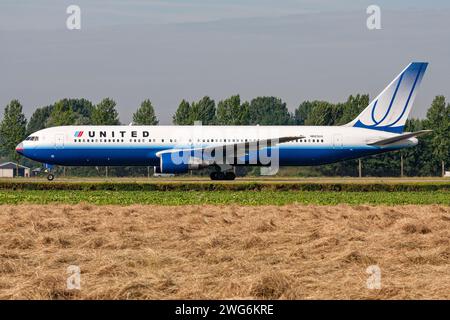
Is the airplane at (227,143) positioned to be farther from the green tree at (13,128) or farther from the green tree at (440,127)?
the green tree at (13,128)

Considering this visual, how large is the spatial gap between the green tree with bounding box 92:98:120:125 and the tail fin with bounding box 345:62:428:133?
50.4 metres

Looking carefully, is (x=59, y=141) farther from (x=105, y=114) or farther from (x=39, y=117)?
(x=39, y=117)

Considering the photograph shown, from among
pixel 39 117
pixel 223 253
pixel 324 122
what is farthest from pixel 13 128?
pixel 223 253

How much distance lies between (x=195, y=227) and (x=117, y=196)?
1981cm

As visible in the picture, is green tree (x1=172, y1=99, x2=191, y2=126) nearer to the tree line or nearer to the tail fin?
the tree line

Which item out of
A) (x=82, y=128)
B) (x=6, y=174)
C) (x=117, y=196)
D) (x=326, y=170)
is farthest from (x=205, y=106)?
(x=117, y=196)

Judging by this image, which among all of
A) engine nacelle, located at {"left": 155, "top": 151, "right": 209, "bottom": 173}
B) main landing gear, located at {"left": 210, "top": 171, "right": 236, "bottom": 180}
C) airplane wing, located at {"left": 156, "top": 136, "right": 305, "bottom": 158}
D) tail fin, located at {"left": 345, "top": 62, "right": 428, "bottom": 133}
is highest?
→ tail fin, located at {"left": 345, "top": 62, "right": 428, "bottom": 133}

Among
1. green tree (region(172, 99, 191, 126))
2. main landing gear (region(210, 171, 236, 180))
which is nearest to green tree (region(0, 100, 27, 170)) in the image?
green tree (region(172, 99, 191, 126))

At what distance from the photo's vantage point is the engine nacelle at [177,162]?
63.3m

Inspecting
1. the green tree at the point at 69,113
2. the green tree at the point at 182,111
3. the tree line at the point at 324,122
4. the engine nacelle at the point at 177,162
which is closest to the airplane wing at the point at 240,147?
the engine nacelle at the point at 177,162

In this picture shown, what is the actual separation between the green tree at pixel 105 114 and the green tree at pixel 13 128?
10.9 meters

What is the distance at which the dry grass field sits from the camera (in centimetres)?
1585

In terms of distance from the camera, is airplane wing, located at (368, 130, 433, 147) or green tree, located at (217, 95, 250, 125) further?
green tree, located at (217, 95, 250, 125)

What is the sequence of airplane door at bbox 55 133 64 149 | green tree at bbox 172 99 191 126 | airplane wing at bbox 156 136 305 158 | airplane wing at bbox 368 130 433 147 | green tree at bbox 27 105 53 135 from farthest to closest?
green tree at bbox 27 105 53 135 → green tree at bbox 172 99 191 126 → airplane wing at bbox 368 130 433 147 → airplane wing at bbox 156 136 305 158 → airplane door at bbox 55 133 64 149
